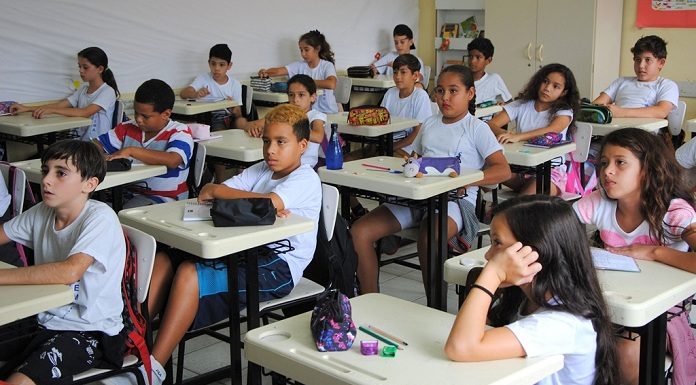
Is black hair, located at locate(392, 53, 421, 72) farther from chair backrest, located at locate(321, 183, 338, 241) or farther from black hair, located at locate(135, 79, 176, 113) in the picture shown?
chair backrest, located at locate(321, 183, 338, 241)

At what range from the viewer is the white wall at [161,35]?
5820 millimetres

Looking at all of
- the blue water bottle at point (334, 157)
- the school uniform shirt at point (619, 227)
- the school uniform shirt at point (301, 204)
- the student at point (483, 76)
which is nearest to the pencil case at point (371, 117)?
the blue water bottle at point (334, 157)

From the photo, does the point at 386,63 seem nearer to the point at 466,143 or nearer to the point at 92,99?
the point at 92,99

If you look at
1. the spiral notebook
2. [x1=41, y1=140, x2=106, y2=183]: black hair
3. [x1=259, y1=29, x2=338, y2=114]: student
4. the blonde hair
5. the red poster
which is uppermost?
the red poster

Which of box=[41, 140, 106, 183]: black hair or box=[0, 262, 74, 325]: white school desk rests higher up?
box=[41, 140, 106, 183]: black hair

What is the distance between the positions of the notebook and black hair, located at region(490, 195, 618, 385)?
0.39 m

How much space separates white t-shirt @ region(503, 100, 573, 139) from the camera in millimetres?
4672

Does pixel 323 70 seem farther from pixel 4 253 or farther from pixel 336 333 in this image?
pixel 336 333

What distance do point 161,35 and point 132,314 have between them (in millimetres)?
4465

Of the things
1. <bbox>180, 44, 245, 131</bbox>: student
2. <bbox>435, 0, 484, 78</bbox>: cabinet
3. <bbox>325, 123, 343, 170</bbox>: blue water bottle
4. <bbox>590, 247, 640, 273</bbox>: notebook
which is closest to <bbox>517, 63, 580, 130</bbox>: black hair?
<bbox>325, 123, 343, 170</bbox>: blue water bottle

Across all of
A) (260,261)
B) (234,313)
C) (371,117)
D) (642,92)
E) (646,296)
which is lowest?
(234,313)

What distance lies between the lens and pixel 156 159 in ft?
12.6

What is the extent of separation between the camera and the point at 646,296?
2.09 meters

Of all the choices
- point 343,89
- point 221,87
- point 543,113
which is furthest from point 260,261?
point 343,89
